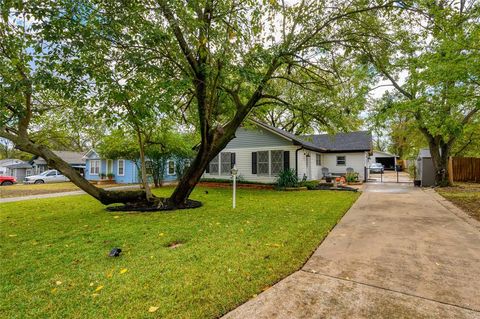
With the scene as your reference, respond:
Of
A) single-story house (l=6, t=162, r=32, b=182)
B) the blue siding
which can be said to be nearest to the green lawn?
the blue siding

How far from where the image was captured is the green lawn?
2.48 m

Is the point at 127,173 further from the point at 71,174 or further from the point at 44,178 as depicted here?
the point at 71,174

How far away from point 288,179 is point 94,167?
19937 mm

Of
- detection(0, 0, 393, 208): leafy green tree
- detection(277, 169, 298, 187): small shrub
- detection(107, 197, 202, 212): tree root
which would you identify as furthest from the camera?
detection(277, 169, 298, 187): small shrub

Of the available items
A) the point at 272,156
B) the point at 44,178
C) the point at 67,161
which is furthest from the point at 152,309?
the point at 67,161

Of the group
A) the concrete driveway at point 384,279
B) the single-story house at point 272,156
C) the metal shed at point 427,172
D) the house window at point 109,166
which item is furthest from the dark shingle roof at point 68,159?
the metal shed at point 427,172

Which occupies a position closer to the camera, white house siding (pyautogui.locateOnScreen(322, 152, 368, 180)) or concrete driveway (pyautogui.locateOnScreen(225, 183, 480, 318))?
concrete driveway (pyautogui.locateOnScreen(225, 183, 480, 318))

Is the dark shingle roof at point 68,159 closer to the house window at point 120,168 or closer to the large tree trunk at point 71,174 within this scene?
the house window at point 120,168

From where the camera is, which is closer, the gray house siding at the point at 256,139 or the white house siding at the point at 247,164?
the gray house siding at the point at 256,139

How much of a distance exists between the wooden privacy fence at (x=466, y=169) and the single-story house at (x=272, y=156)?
5.54m

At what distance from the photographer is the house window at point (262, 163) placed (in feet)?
51.6

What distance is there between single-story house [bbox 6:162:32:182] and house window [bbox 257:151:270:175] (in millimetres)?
33024

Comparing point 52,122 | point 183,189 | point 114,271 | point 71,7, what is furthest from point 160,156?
point 114,271

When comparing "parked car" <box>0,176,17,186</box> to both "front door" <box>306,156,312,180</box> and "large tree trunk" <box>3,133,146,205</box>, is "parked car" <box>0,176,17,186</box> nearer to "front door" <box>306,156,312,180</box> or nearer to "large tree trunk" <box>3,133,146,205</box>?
"large tree trunk" <box>3,133,146,205</box>
